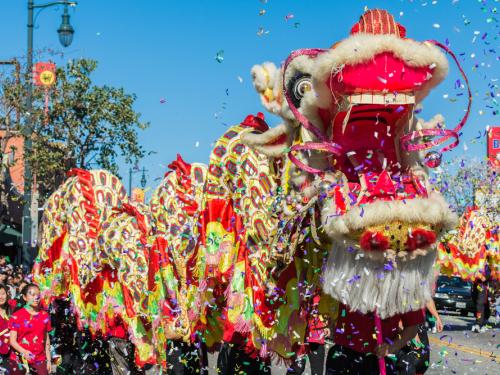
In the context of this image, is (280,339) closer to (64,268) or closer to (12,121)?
(64,268)

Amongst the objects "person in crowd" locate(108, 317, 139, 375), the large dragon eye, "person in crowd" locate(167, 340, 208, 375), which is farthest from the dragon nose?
"person in crowd" locate(108, 317, 139, 375)

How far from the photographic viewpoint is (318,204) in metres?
4.80

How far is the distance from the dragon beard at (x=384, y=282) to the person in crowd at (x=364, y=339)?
0.99ft

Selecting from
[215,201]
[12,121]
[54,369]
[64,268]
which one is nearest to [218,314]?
[215,201]

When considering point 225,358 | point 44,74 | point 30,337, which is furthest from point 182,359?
point 44,74

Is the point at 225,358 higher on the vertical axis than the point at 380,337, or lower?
lower

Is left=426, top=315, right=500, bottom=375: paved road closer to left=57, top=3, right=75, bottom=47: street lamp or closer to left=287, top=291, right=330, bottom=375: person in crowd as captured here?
left=287, top=291, right=330, bottom=375: person in crowd

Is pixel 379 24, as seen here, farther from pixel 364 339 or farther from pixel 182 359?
pixel 182 359

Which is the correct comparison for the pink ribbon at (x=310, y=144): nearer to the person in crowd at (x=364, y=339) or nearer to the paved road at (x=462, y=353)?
the person in crowd at (x=364, y=339)

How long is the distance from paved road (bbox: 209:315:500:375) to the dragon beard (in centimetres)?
370

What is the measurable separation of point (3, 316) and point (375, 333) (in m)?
5.68

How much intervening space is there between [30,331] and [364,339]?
215 inches

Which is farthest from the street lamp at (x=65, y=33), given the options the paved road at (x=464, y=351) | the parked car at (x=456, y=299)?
the parked car at (x=456, y=299)

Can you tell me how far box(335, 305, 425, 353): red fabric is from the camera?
4820mm
